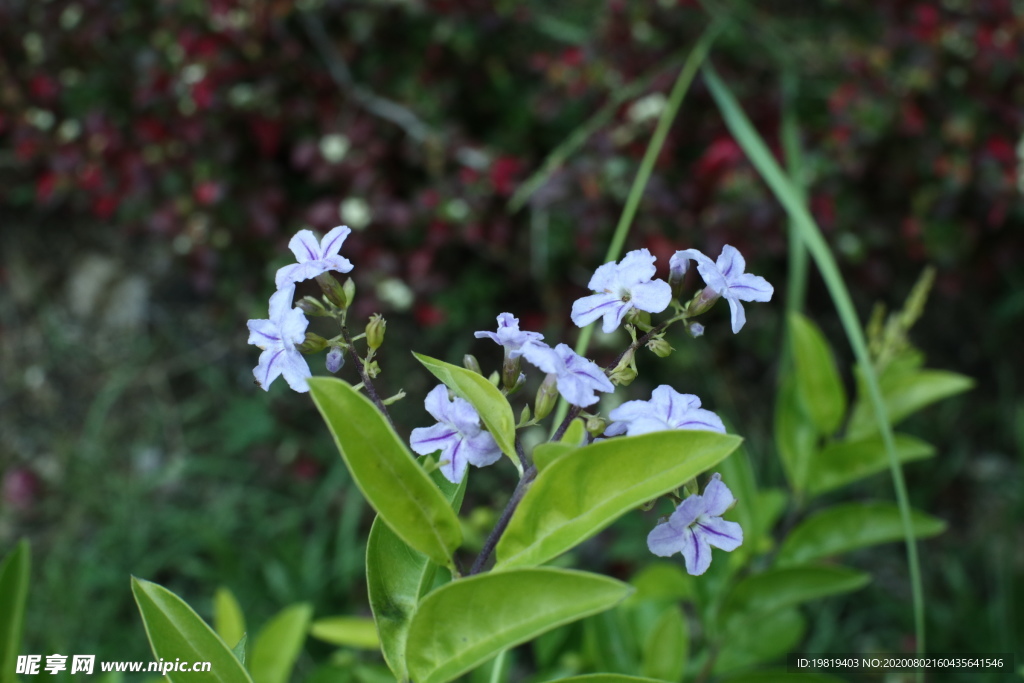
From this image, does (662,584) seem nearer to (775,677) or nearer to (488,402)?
(775,677)

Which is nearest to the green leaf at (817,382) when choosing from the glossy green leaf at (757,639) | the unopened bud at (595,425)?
the glossy green leaf at (757,639)

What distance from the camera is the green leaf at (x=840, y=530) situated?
112 cm

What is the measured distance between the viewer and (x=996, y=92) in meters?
1.94

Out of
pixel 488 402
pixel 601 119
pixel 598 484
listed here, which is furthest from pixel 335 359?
pixel 601 119

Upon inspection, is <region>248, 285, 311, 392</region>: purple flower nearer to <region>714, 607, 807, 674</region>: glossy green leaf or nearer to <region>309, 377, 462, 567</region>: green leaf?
<region>309, 377, 462, 567</region>: green leaf

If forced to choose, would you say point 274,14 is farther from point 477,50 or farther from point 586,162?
point 586,162

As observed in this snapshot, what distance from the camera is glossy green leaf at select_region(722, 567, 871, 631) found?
105cm

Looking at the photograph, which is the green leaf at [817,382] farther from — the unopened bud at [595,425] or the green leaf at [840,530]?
the unopened bud at [595,425]

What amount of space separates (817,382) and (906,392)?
0.50ft

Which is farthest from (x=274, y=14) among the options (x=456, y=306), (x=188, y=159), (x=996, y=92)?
(x=996, y=92)

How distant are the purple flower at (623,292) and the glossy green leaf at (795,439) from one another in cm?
66

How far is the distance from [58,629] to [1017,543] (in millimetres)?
2492

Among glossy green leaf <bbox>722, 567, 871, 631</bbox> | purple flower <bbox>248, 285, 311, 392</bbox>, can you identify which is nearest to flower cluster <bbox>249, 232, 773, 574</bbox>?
purple flower <bbox>248, 285, 311, 392</bbox>

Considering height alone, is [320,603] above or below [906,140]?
below
